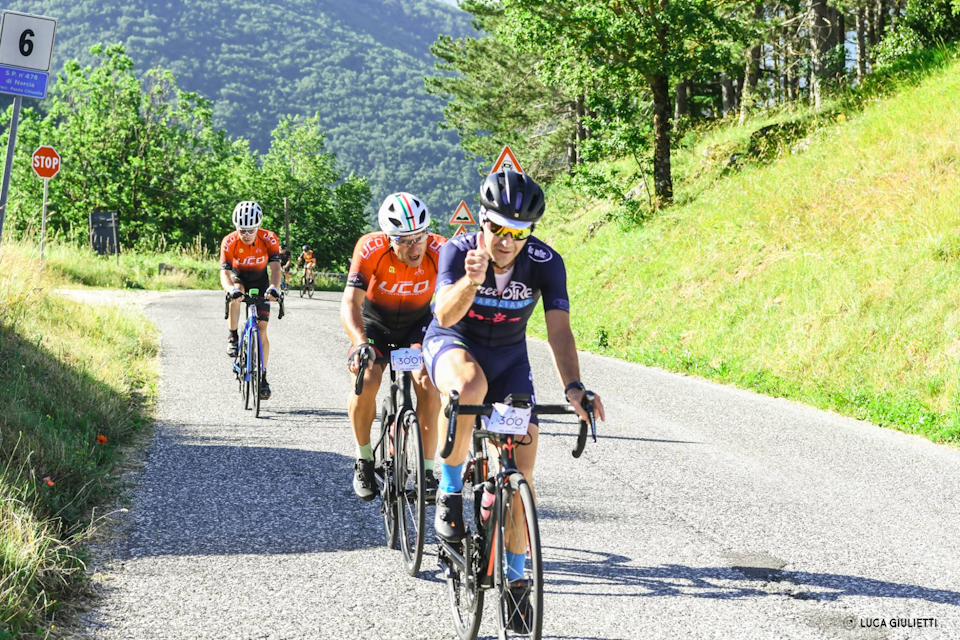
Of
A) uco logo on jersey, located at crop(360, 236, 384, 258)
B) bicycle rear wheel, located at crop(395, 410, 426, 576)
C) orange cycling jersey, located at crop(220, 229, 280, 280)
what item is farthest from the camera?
orange cycling jersey, located at crop(220, 229, 280, 280)

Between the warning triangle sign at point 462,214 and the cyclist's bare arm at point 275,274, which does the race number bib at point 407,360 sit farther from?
the warning triangle sign at point 462,214

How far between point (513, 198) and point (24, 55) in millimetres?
6393

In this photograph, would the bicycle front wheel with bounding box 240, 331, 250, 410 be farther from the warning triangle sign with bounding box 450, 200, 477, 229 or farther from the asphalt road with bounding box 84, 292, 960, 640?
the warning triangle sign with bounding box 450, 200, 477, 229

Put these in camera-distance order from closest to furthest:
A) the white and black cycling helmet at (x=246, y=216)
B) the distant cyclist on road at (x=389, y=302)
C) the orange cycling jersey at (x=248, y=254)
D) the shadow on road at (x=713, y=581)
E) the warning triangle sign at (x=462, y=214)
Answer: the shadow on road at (x=713, y=581)
the distant cyclist on road at (x=389, y=302)
the white and black cycling helmet at (x=246, y=216)
the orange cycling jersey at (x=248, y=254)
the warning triangle sign at (x=462, y=214)

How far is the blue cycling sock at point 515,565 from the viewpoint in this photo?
135 inches

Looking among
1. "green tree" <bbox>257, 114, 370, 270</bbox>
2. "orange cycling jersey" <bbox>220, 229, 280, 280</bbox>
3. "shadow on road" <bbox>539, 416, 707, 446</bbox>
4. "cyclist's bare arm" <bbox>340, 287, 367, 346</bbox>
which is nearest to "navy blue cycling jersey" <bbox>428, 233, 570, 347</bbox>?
"cyclist's bare arm" <bbox>340, 287, 367, 346</bbox>

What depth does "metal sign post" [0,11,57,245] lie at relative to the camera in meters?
7.80

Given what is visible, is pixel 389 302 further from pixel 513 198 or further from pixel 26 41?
pixel 26 41

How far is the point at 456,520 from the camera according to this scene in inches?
156

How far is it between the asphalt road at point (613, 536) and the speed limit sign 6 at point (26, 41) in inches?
141

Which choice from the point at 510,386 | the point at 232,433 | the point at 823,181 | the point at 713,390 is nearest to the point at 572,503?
the point at 510,386

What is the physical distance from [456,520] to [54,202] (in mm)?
62335

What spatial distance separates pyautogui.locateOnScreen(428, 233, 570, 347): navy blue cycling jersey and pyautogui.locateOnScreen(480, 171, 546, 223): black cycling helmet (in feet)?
1.34

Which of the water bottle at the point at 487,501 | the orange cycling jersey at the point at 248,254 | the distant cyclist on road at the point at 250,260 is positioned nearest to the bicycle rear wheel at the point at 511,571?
the water bottle at the point at 487,501
